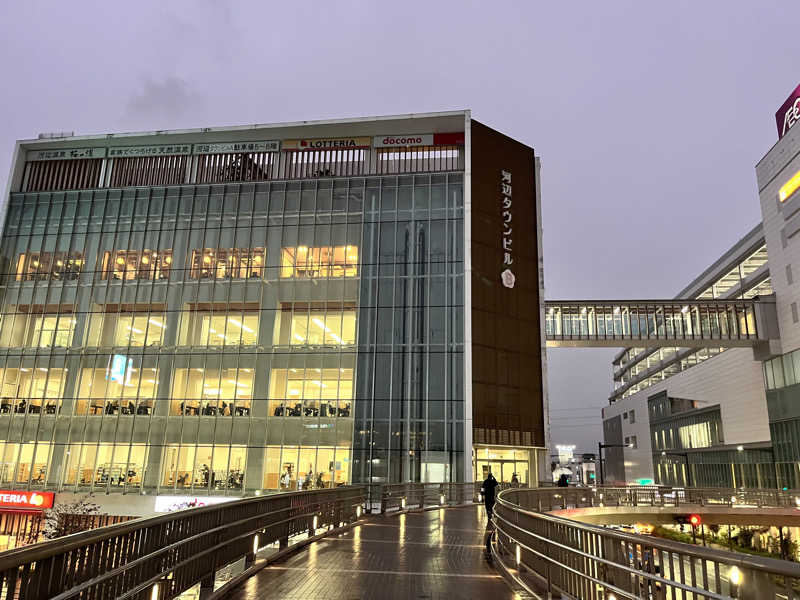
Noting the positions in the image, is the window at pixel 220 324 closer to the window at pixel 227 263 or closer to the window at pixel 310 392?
the window at pixel 227 263

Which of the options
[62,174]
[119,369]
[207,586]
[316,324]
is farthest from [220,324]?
[207,586]

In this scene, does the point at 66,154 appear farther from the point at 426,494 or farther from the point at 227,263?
the point at 426,494

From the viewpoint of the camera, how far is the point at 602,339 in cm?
4706

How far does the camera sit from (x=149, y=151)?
146ft

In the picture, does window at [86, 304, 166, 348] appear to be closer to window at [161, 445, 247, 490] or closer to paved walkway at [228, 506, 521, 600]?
window at [161, 445, 247, 490]

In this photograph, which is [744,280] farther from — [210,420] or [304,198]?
[210,420]

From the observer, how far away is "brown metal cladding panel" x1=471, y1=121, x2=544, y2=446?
1471 inches

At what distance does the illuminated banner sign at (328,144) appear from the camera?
4256 centimetres

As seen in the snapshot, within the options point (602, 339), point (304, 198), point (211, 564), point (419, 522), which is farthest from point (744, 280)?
point (211, 564)

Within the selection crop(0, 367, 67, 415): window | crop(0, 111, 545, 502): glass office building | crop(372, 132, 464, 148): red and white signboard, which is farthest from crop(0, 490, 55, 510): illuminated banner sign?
crop(372, 132, 464, 148): red and white signboard

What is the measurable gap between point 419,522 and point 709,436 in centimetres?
5026

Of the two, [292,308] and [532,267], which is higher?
[532,267]

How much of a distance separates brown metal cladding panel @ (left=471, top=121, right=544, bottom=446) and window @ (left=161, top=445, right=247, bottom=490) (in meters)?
14.2

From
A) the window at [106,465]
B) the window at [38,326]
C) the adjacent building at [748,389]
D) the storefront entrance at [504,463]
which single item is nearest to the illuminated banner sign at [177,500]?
the window at [106,465]
